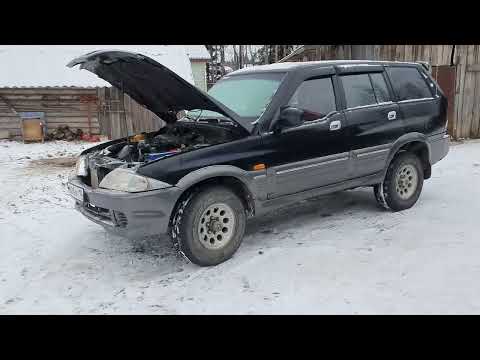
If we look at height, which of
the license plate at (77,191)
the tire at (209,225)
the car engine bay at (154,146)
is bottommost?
the tire at (209,225)

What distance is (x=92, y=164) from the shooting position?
4.35m

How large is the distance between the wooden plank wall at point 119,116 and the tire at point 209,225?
11.1 m

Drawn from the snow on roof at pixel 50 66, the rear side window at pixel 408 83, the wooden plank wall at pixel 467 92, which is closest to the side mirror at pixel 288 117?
the rear side window at pixel 408 83

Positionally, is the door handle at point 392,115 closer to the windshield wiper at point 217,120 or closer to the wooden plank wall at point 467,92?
the windshield wiper at point 217,120

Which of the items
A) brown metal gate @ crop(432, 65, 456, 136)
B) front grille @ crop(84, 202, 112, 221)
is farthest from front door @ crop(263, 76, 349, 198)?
brown metal gate @ crop(432, 65, 456, 136)

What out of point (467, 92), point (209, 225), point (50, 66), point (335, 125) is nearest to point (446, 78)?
point (467, 92)

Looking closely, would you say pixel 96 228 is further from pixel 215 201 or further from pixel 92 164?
pixel 215 201

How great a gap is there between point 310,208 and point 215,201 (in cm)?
225

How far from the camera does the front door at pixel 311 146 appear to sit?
4.41 metres

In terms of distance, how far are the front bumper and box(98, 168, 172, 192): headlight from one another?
4 centimetres

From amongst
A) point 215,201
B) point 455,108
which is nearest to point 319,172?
point 215,201

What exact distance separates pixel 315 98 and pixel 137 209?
2.43 m

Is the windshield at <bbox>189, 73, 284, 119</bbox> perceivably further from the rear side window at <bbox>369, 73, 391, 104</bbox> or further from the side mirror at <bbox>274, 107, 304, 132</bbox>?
the rear side window at <bbox>369, 73, 391, 104</bbox>
